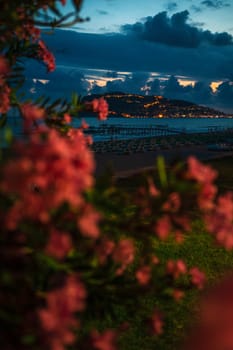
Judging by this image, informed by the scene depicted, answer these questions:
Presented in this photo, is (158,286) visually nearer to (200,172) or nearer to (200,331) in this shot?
(200,172)

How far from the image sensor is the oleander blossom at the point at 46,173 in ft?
5.96

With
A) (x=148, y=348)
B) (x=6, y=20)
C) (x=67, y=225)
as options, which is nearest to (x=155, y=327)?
(x=67, y=225)

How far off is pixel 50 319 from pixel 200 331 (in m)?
0.73

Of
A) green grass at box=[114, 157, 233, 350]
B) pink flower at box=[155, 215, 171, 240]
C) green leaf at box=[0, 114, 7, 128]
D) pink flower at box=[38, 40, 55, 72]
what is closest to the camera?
pink flower at box=[155, 215, 171, 240]

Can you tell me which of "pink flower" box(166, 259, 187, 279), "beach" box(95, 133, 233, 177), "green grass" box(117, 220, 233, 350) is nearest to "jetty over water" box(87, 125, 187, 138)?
"beach" box(95, 133, 233, 177)

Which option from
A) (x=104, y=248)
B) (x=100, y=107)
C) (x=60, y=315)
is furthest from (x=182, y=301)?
(x=60, y=315)

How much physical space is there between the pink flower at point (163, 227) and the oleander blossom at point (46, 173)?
0.68 metres

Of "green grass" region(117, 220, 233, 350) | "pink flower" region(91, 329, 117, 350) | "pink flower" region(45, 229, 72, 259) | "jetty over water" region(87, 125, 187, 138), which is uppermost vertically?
"pink flower" region(45, 229, 72, 259)

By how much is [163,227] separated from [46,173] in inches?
34.0

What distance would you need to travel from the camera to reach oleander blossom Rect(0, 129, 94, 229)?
5.96 feet

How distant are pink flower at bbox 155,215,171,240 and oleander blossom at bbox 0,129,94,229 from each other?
0.68 metres

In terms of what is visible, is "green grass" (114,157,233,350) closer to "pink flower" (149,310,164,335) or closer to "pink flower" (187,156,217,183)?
"pink flower" (149,310,164,335)

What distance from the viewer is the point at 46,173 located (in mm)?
1864

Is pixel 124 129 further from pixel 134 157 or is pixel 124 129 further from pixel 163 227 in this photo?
pixel 163 227
